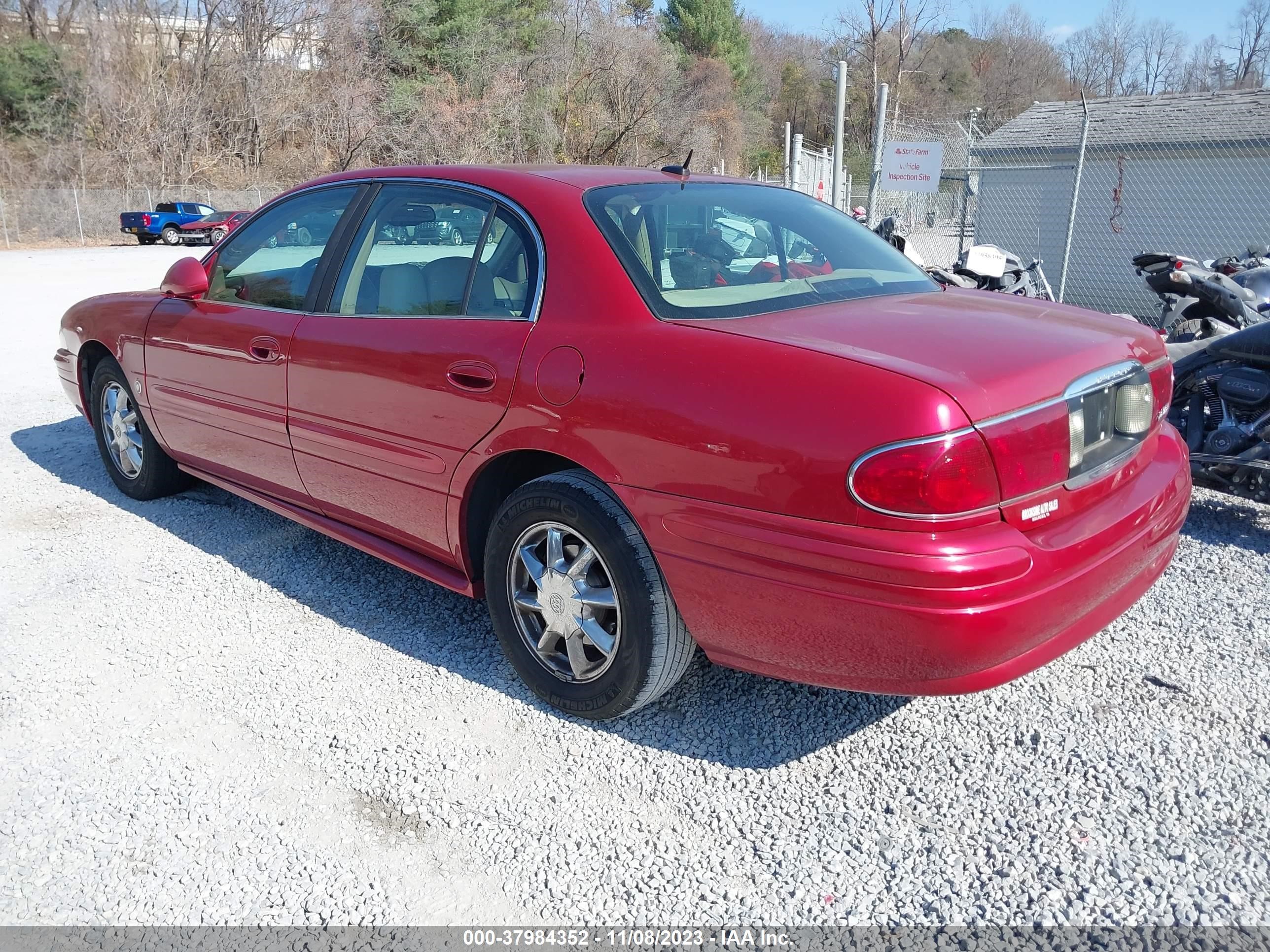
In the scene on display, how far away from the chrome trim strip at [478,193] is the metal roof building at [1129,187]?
40.2 ft

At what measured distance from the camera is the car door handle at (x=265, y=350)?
12.5 ft

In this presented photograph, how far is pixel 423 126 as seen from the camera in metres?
41.1

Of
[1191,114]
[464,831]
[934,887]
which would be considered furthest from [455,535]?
[1191,114]

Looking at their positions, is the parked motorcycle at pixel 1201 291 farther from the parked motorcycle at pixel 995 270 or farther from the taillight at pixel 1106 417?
the taillight at pixel 1106 417

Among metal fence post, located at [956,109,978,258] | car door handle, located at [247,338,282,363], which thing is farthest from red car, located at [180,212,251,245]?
car door handle, located at [247,338,282,363]

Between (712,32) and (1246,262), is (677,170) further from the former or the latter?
(712,32)

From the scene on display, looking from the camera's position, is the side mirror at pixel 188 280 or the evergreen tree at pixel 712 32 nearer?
the side mirror at pixel 188 280

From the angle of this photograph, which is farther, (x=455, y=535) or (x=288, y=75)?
(x=288, y=75)

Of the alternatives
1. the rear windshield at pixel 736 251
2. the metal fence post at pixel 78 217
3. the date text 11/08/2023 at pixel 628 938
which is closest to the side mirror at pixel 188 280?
the rear windshield at pixel 736 251

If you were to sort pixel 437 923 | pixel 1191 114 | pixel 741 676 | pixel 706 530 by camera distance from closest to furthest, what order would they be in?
1. pixel 437 923
2. pixel 706 530
3. pixel 741 676
4. pixel 1191 114

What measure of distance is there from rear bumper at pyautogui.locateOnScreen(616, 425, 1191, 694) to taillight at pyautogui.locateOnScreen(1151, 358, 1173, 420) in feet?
1.46

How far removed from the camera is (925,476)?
2.23 m

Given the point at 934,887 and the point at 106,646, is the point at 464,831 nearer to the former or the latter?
the point at 934,887

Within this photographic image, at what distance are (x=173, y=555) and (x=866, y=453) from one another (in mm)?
3437
